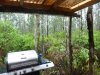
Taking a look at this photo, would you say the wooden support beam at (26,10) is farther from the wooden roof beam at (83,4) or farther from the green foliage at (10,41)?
the green foliage at (10,41)

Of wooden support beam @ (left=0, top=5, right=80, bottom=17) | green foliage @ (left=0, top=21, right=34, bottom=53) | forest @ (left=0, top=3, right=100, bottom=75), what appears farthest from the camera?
green foliage @ (left=0, top=21, right=34, bottom=53)

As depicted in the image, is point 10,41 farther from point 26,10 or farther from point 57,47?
point 26,10

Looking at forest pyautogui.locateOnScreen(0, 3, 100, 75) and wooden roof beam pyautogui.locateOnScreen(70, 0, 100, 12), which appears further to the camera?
forest pyautogui.locateOnScreen(0, 3, 100, 75)

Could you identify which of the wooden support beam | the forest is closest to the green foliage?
the forest

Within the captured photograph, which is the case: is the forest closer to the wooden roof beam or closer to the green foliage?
the green foliage

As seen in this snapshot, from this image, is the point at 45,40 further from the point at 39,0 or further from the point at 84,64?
the point at 39,0

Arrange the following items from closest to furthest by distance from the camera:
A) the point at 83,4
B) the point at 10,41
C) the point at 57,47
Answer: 1. the point at 83,4
2. the point at 57,47
3. the point at 10,41

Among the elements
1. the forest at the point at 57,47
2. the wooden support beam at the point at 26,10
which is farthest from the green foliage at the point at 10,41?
the wooden support beam at the point at 26,10

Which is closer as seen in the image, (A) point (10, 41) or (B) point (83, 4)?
(B) point (83, 4)

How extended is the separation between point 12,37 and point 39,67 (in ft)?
23.5

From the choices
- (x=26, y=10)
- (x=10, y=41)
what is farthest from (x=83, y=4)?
(x=10, y=41)

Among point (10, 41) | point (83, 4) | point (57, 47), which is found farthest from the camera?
point (10, 41)

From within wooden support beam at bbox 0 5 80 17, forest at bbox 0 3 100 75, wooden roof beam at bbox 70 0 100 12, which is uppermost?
wooden roof beam at bbox 70 0 100 12

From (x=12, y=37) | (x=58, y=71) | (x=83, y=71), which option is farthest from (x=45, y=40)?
(x=83, y=71)
